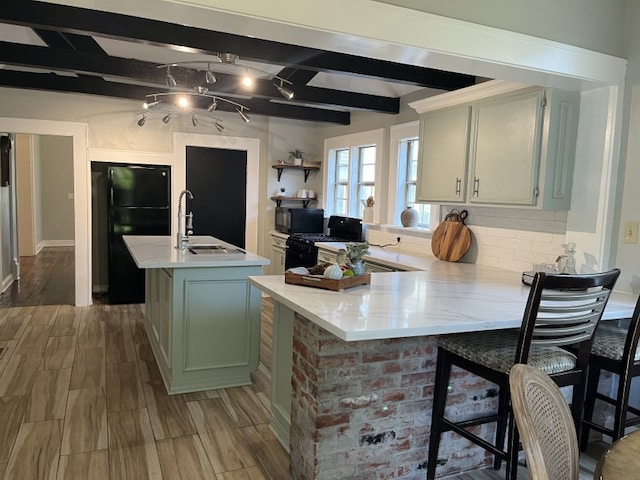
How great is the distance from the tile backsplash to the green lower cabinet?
1710 mm

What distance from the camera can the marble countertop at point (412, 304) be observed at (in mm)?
1781

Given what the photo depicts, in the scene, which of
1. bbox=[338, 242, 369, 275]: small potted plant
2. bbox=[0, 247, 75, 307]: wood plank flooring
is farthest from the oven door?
bbox=[0, 247, 75, 307]: wood plank flooring

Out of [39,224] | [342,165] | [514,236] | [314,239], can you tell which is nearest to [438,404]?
[514,236]

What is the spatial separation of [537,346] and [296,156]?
4684mm

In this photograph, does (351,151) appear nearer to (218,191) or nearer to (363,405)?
(218,191)

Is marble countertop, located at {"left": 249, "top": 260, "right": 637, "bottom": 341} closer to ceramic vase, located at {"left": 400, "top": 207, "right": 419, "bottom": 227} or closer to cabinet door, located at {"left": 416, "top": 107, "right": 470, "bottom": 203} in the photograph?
cabinet door, located at {"left": 416, "top": 107, "right": 470, "bottom": 203}

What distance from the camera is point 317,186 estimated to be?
6.41m

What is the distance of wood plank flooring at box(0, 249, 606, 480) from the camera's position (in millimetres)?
2340

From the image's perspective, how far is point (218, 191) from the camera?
6086 millimetres

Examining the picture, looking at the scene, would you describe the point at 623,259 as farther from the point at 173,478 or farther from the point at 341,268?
the point at 173,478

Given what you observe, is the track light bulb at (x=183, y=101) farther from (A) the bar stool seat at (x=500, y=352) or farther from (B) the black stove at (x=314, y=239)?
(A) the bar stool seat at (x=500, y=352)

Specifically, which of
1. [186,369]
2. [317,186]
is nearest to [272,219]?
[317,186]

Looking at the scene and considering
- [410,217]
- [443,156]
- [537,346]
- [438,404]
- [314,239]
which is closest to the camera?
[537,346]

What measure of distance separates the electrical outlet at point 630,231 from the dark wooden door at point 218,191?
4472mm
